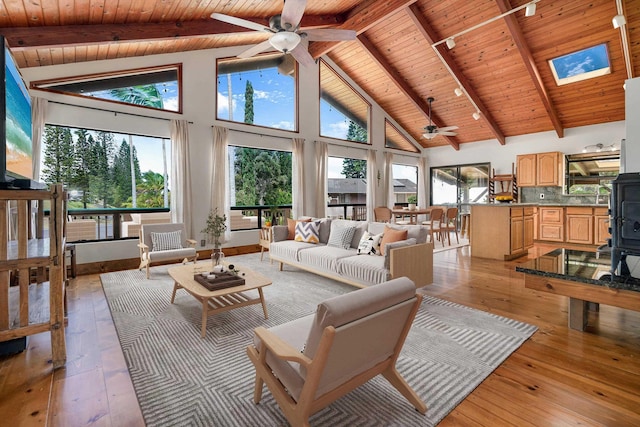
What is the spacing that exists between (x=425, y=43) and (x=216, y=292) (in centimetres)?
632

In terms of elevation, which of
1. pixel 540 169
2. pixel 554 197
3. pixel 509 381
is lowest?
pixel 509 381

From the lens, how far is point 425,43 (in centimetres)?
634

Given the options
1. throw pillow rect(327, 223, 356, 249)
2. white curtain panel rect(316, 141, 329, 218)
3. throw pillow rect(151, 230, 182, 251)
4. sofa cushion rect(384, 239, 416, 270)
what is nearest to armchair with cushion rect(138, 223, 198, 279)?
throw pillow rect(151, 230, 182, 251)

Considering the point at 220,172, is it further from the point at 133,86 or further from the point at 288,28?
the point at 288,28

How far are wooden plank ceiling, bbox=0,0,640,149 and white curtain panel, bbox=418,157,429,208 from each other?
1609 mm

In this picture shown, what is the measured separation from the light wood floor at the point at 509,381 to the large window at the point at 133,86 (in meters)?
3.44

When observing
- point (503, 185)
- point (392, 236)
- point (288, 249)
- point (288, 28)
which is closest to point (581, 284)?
point (392, 236)

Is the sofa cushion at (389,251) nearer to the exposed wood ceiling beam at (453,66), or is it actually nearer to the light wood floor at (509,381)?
the light wood floor at (509,381)

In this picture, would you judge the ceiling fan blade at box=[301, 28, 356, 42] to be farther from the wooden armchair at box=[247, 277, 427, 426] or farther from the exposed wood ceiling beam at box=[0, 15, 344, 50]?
the wooden armchair at box=[247, 277, 427, 426]

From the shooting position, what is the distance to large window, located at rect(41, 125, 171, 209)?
462 centimetres

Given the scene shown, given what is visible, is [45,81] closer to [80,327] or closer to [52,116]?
[52,116]

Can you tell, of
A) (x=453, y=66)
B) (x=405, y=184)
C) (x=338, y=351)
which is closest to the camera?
(x=338, y=351)

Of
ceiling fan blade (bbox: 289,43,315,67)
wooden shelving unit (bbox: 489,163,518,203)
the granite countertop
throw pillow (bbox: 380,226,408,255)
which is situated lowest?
the granite countertop

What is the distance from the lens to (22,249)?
2145 millimetres
